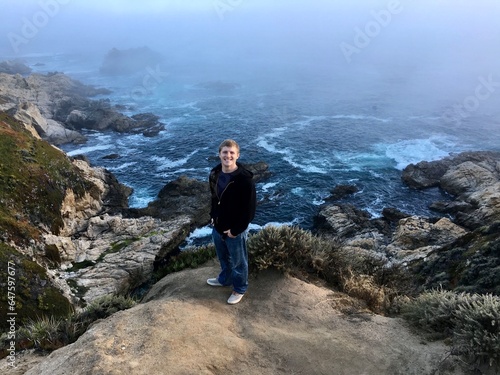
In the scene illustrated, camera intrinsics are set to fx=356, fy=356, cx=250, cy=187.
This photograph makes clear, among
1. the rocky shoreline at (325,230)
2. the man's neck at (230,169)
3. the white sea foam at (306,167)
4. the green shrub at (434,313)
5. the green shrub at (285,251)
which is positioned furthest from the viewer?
the white sea foam at (306,167)

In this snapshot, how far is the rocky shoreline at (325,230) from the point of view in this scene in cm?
2052

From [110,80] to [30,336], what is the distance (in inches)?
6164

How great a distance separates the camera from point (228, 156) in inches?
307

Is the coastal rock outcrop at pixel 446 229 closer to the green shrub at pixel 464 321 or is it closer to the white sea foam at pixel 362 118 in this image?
the green shrub at pixel 464 321

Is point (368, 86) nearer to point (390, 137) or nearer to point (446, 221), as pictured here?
point (390, 137)

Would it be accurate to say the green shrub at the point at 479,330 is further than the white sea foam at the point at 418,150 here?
No

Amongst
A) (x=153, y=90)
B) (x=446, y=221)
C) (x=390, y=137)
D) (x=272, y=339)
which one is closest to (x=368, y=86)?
(x=390, y=137)

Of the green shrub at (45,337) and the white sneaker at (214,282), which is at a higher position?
the white sneaker at (214,282)

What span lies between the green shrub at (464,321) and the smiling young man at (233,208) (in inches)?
164

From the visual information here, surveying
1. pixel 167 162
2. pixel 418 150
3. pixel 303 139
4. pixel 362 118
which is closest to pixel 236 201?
pixel 167 162

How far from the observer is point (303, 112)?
8356 centimetres

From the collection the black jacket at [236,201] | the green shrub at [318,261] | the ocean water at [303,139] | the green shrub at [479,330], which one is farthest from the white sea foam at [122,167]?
the green shrub at [479,330]

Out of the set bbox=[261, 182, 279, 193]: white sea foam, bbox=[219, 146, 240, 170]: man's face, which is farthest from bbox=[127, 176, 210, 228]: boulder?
bbox=[219, 146, 240, 170]: man's face

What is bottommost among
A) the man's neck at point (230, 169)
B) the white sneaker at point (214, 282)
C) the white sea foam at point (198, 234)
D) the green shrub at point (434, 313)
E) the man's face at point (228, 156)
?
the white sea foam at point (198, 234)
